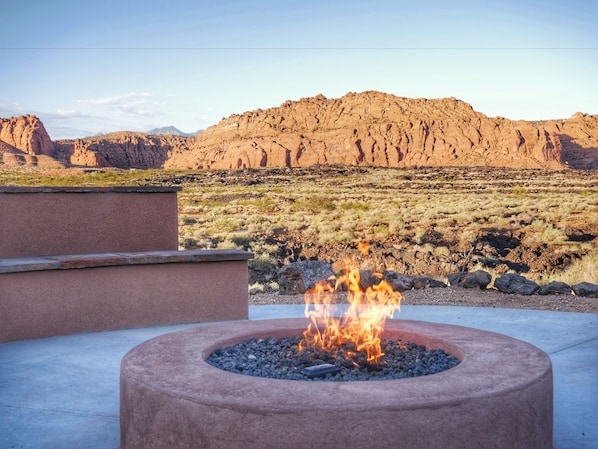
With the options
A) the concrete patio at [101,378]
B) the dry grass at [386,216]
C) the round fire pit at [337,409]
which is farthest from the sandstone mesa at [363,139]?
the round fire pit at [337,409]

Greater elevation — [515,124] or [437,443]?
[515,124]

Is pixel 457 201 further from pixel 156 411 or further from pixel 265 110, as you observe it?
pixel 265 110

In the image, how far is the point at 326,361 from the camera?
201 inches

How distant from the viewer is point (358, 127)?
12050cm

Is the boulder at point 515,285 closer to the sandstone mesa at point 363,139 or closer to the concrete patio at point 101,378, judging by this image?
the concrete patio at point 101,378

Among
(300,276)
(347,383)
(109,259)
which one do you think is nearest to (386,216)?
(300,276)

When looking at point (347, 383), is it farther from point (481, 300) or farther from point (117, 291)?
point (481, 300)

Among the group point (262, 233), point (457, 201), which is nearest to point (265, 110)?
point (457, 201)

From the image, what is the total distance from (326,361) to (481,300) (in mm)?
6496

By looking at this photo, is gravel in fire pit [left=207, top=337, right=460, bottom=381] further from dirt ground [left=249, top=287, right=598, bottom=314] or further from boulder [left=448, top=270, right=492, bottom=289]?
boulder [left=448, top=270, right=492, bottom=289]

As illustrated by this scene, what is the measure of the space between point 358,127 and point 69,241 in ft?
374

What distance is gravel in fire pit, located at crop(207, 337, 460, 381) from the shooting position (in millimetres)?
4676

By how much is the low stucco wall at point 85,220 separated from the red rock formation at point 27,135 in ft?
441

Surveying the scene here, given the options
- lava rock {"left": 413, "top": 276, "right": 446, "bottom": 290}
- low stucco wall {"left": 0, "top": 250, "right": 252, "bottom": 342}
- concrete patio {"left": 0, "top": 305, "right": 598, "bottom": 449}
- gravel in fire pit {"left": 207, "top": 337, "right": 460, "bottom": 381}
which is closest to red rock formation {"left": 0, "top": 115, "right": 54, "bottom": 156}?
lava rock {"left": 413, "top": 276, "right": 446, "bottom": 290}
